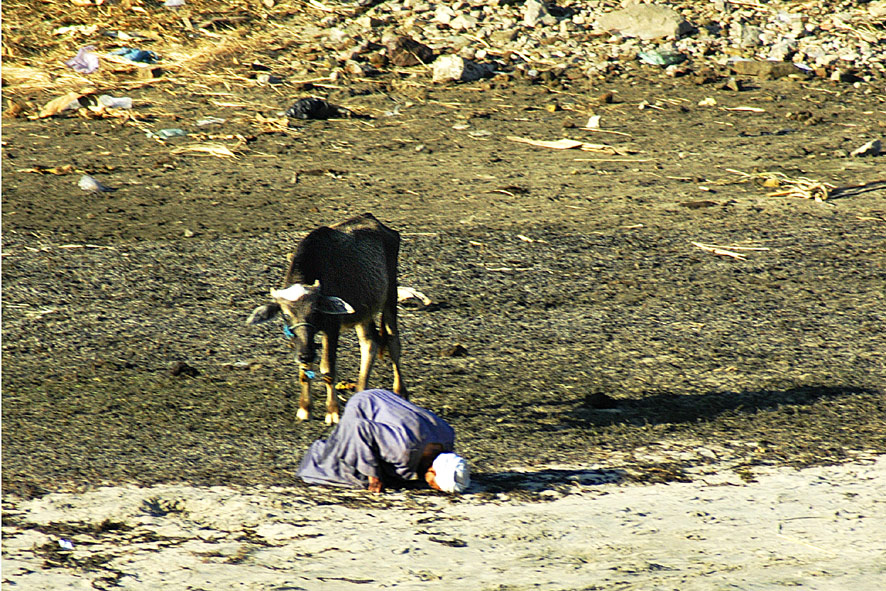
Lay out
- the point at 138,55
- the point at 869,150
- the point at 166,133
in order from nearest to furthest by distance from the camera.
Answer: the point at 869,150 < the point at 166,133 < the point at 138,55

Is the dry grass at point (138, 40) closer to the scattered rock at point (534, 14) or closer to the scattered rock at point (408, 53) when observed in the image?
the scattered rock at point (408, 53)

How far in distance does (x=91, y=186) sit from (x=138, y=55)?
587 centimetres

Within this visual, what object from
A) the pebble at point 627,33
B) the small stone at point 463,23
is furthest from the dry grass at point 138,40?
the small stone at point 463,23

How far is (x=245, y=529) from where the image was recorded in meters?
6.39

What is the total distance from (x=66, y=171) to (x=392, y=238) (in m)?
7.57

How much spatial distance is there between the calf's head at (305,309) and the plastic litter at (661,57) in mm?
13043

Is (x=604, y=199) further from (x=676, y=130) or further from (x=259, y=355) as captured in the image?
(x=259, y=355)

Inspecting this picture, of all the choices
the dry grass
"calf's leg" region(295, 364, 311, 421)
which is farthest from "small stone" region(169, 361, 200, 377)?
the dry grass

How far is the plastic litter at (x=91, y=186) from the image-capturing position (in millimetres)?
14047

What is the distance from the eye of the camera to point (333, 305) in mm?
7672

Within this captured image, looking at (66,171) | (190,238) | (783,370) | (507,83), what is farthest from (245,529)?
(507,83)

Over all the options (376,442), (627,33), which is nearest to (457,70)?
(627,33)

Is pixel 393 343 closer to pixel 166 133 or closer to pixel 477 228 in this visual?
pixel 477 228

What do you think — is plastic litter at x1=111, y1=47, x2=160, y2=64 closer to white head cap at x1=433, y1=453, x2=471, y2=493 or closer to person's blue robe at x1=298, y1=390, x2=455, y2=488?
person's blue robe at x1=298, y1=390, x2=455, y2=488
